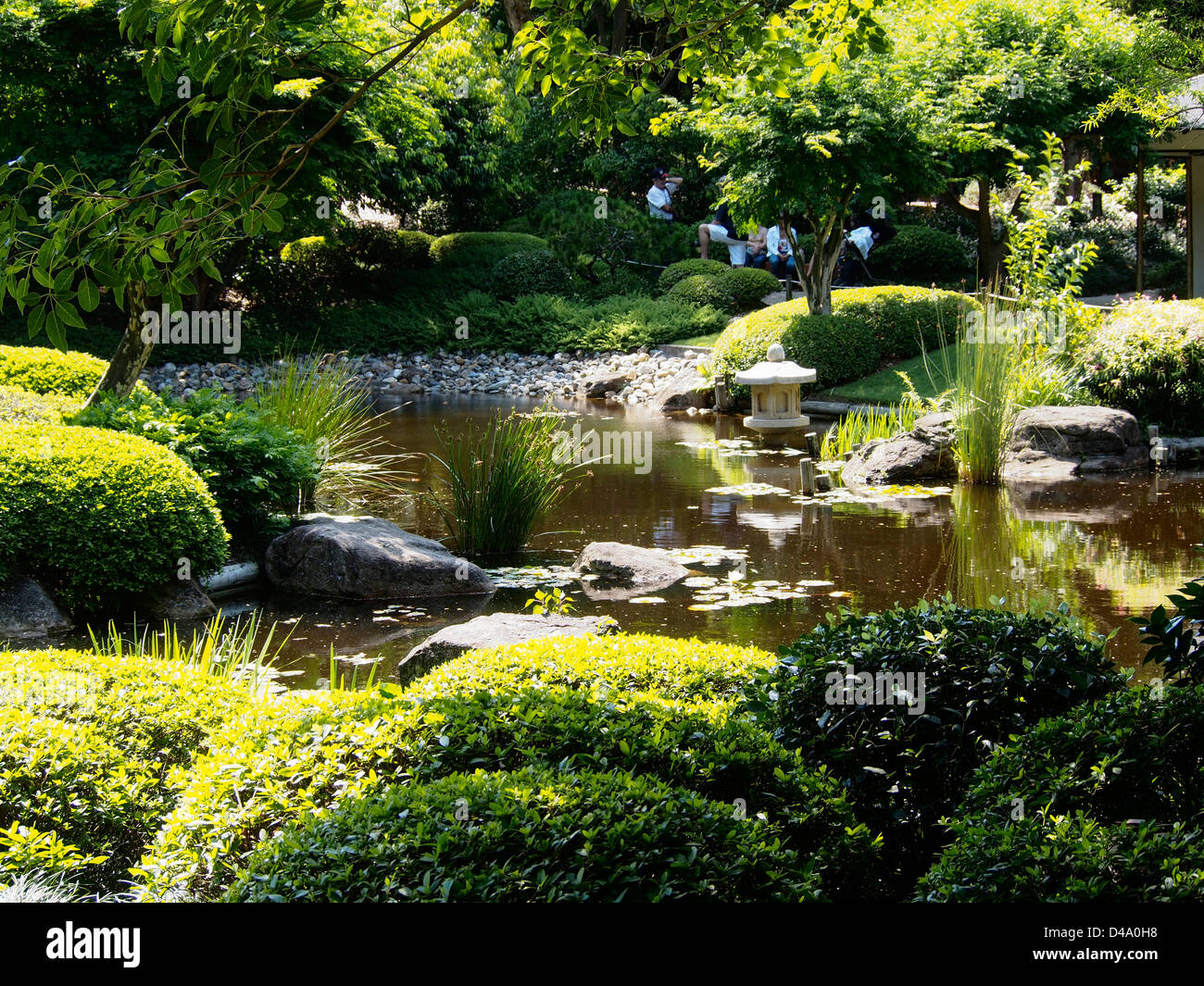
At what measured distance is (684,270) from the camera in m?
22.6

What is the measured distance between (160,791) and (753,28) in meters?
3.72

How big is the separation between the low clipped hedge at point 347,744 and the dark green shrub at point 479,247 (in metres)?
20.3

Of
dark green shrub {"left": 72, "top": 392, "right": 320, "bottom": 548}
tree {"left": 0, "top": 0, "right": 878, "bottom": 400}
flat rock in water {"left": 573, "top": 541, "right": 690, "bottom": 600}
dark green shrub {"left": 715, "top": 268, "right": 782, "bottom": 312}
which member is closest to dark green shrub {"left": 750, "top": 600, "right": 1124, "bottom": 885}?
tree {"left": 0, "top": 0, "right": 878, "bottom": 400}

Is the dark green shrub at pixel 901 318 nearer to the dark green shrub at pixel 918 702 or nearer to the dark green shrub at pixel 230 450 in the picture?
the dark green shrub at pixel 230 450

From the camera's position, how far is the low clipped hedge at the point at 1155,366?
1142 centimetres

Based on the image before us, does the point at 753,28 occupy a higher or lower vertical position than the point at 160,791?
higher

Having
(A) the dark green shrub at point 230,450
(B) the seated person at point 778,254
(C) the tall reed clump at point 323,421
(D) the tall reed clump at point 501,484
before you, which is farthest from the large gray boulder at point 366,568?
(B) the seated person at point 778,254

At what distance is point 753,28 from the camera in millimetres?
4746

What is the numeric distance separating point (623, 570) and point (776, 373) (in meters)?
3.25

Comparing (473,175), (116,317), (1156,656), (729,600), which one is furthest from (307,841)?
(473,175)

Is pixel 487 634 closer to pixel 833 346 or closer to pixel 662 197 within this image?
pixel 833 346

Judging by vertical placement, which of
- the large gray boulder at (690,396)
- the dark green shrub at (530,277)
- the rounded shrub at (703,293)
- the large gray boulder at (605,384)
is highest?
the dark green shrub at (530,277)

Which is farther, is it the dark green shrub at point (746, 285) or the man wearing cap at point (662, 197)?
the man wearing cap at point (662, 197)

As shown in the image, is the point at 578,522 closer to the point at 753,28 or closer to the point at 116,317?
the point at 753,28
